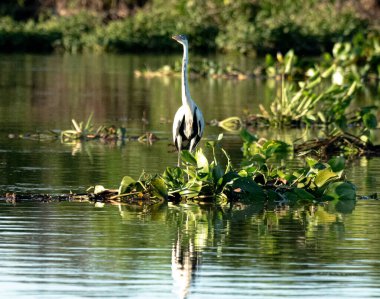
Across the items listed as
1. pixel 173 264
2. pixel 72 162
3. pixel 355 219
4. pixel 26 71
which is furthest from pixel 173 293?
pixel 26 71

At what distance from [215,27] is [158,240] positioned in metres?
34.9

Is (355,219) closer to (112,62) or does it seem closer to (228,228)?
(228,228)

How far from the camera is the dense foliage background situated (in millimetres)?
40781

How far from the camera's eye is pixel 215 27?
43812 millimetres

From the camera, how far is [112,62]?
1427 inches

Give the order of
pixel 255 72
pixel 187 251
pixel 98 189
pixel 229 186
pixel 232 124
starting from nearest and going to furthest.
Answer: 1. pixel 187 251
2. pixel 98 189
3. pixel 229 186
4. pixel 232 124
5. pixel 255 72

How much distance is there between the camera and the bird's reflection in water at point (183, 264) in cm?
760

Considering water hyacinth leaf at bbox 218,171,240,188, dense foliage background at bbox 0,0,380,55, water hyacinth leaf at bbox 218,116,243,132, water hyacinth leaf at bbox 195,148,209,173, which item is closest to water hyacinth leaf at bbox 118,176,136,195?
water hyacinth leaf at bbox 195,148,209,173

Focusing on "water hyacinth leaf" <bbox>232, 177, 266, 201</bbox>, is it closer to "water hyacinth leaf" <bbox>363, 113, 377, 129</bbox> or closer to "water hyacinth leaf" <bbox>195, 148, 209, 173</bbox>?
"water hyacinth leaf" <bbox>195, 148, 209, 173</bbox>

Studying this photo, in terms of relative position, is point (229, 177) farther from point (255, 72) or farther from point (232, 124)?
point (255, 72)

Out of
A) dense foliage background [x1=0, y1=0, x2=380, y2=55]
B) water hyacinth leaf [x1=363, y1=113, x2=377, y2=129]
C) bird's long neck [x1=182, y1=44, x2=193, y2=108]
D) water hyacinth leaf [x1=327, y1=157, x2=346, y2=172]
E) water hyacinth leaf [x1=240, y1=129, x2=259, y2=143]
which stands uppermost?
dense foliage background [x1=0, y1=0, x2=380, y2=55]

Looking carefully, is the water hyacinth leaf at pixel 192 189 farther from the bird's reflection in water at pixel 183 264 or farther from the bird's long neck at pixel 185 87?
the bird's reflection in water at pixel 183 264

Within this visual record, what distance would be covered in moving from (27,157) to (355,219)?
5.15m

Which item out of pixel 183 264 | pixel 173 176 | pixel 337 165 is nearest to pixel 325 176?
pixel 337 165
